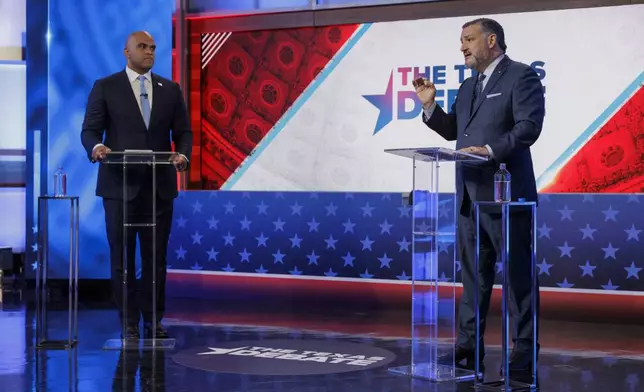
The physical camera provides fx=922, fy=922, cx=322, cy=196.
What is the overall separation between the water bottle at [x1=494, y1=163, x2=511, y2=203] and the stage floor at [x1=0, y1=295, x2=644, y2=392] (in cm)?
79

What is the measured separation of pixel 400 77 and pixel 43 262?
3577 mm

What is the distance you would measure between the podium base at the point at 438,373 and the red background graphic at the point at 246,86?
417 centimetres

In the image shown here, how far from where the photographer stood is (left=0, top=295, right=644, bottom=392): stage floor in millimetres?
3848

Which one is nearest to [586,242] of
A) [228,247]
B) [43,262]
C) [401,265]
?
[401,265]

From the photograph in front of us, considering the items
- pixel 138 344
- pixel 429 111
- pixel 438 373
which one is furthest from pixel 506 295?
pixel 138 344

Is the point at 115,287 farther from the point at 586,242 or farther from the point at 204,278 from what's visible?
the point at 586,242

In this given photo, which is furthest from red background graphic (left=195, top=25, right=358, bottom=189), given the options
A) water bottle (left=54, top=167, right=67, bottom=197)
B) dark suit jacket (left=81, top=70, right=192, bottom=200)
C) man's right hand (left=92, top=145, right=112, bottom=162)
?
man's right hand (left=92, top=145, right=112, bottom=162)

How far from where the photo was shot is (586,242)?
5.97 m

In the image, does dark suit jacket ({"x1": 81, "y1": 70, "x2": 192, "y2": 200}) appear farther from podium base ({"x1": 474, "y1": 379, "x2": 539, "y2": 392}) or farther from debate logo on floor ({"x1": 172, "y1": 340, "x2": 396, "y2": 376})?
podium base ({"x1": 474, "y1": 379, "x2": 539, "y2": 392})

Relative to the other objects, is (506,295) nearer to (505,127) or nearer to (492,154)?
(492,154)

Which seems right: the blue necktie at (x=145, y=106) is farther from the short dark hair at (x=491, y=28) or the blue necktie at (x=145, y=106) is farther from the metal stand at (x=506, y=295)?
the metal stand at (x=506, y=295)

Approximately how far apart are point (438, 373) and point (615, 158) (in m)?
3.46

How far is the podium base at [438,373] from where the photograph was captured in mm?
3895

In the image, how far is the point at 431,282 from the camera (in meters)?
3.92
